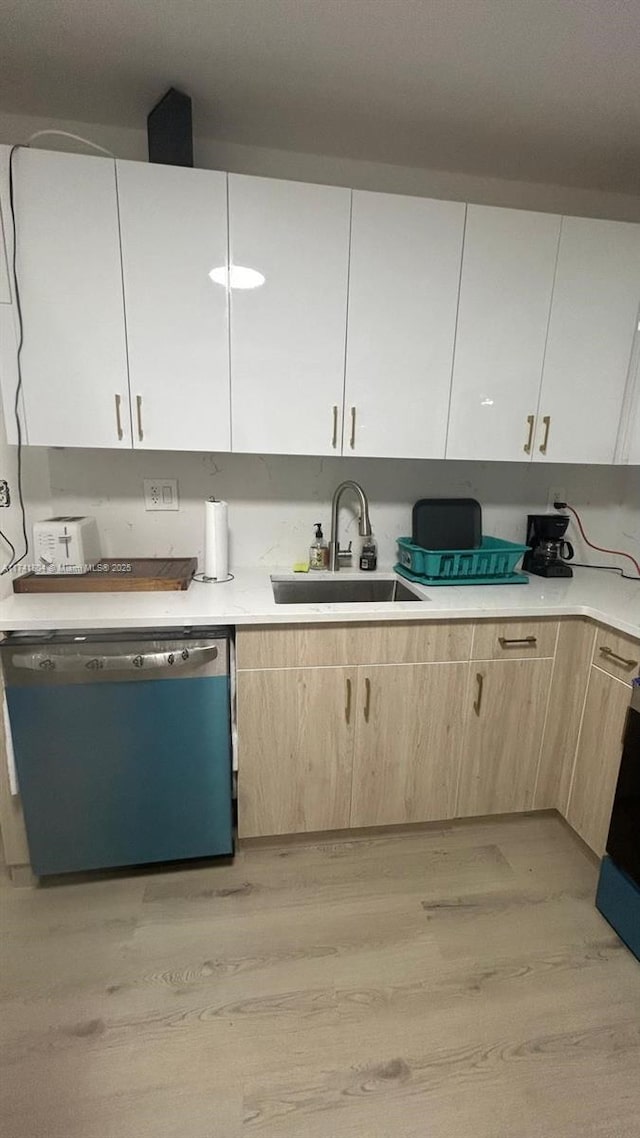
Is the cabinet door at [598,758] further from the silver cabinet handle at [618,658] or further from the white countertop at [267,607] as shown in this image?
the white countertop at [267,607]

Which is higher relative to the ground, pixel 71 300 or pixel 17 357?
pixel 71 300

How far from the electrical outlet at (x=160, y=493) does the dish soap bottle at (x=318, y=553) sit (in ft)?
1.89

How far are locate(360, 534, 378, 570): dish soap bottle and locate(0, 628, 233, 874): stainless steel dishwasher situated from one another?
2.47 feet

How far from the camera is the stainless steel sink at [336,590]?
6.54 feet

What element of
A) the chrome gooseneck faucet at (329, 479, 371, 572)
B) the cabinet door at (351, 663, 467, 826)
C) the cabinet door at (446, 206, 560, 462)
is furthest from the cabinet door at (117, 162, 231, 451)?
the cabinet door at (351, 663, 467, 826)

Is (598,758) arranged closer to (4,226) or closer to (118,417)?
(118,417)

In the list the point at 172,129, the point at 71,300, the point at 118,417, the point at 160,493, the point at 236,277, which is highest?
the point at 172,129

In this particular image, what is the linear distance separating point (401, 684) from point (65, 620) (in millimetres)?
1063

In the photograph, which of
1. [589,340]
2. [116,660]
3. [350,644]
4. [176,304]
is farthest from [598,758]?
[176,304]

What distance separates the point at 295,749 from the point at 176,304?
149cm

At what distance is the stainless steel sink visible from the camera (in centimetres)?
199

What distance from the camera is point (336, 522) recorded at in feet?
6.60

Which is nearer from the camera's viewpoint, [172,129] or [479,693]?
[172,129]

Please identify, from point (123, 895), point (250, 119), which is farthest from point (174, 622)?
point (250, 119)
